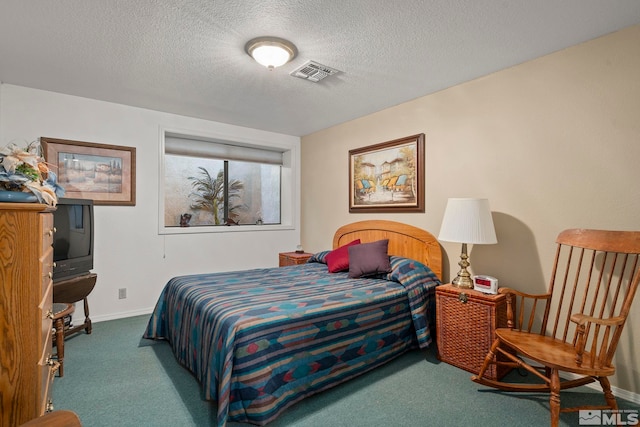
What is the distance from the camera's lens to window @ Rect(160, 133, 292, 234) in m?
4.51

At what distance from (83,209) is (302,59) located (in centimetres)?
248

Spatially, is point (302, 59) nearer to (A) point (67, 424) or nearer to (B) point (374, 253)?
(B) point (374, 253)

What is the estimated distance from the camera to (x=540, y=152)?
2576 mm

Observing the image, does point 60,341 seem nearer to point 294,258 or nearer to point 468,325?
point 294,258

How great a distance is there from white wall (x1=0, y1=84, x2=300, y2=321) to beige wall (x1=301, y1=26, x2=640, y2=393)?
276 centimetres

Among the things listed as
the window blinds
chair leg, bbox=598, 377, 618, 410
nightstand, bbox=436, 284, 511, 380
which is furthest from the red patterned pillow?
the window blinds

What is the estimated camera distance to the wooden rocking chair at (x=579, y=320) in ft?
5.52

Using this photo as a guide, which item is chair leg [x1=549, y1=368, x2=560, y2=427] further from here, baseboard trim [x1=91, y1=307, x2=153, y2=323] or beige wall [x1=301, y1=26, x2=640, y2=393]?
baseboard trim [x1=91, y1=307, x2=153, y2=323]

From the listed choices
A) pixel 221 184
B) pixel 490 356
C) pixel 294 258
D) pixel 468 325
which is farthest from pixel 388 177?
pixel 221 184

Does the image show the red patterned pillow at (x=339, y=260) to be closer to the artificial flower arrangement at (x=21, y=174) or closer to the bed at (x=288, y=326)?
the bed at (x=288, y=326)

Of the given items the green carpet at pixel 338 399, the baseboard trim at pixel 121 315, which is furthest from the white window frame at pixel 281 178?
the green carpet at pixel 338 399

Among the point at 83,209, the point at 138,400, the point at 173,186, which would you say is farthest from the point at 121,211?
the point at 138,400

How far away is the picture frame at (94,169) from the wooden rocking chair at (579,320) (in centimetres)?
393

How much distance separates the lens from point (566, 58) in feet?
8.00
